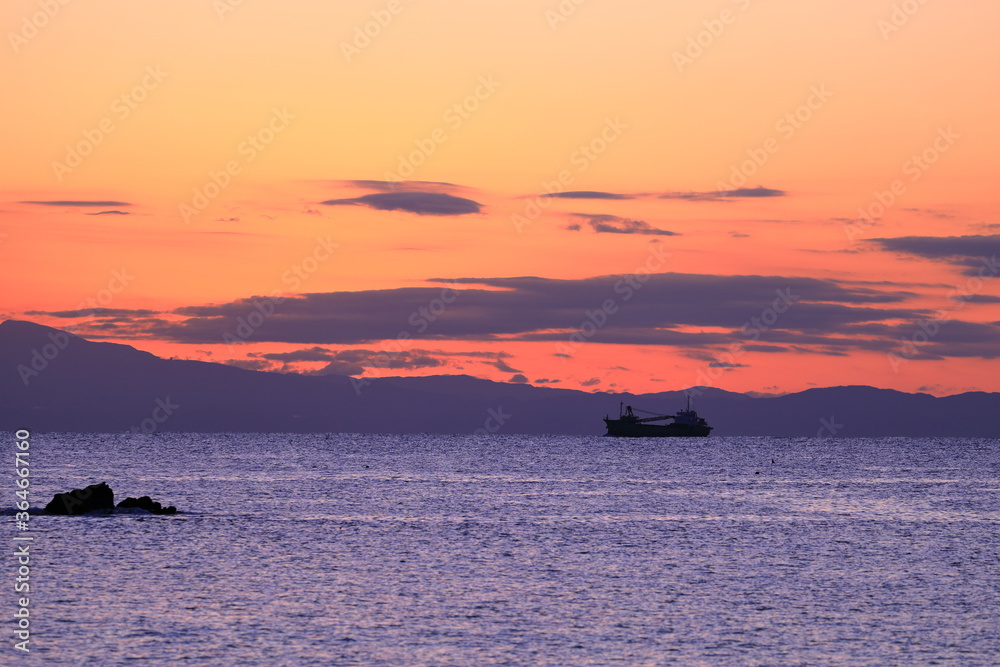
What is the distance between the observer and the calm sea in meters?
40.1

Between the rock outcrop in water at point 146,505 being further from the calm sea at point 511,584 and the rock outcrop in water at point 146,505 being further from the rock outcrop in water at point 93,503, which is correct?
the calm sea at point 511,584

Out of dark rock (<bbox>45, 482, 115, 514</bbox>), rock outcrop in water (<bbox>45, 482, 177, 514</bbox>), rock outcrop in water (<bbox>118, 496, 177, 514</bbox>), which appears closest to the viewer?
dark rock (<bbox>45, 482, 115, 514</bbox>)

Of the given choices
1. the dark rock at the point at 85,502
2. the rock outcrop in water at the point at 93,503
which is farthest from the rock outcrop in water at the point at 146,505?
the dark rock at the point at 85,502

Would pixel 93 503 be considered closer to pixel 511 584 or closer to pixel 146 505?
pixel 146 505

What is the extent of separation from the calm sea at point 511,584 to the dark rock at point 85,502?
3.25 m

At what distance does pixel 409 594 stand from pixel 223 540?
2393 centimetres

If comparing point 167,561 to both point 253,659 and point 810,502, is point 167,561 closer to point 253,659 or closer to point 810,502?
point 253,659

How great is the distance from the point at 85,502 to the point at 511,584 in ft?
144

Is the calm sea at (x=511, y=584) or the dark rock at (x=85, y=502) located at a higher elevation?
the dark rock at (x=85, y=502)

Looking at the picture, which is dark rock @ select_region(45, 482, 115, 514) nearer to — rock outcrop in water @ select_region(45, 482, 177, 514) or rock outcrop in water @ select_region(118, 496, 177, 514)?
rock outcrop in water @ select_region(45, 482, 177, 514)

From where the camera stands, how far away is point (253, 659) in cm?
3797

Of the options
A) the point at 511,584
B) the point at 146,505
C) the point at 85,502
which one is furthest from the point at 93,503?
the point at 511,584

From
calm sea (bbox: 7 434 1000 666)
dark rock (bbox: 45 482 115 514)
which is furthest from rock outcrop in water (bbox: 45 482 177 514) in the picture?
calm sea (bbox: 7 434 1000 666)

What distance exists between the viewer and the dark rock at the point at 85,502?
85.0 meters
